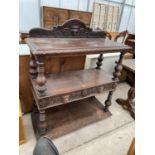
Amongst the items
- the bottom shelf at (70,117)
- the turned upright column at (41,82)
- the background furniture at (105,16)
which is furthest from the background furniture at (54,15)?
the turned upright column at (41,82)

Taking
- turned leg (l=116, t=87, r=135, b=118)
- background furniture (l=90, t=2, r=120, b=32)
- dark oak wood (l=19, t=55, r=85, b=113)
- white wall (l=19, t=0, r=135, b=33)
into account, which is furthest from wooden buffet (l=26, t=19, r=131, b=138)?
background furniture (l=90, t=2, r=120, b=32)

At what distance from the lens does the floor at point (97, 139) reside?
132cm

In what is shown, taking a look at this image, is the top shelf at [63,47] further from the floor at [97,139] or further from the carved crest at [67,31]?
the floor at [97,139]

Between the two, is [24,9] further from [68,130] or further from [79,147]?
[79,147]

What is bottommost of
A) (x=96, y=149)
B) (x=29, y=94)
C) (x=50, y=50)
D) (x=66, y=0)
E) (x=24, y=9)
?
(x=96, y=149)

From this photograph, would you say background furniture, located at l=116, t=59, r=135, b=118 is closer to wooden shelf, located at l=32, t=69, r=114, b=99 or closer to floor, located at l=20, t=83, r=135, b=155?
floor, located at l=20, t=83, r=135, b=155

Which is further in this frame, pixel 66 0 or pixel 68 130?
pixel 66 0

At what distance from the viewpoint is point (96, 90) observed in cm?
140

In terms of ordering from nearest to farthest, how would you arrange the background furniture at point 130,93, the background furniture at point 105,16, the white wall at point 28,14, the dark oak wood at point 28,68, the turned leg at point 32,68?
the turned leg at point 32,68 → the dark oak wood at point 28,68 → the background furniture at point 130,93 → the white wall at point 28,14 → the background furniture at point 105,16

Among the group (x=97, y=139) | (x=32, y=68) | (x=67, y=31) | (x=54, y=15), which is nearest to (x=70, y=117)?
(x=97, y=139)

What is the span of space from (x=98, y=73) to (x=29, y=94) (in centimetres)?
81
